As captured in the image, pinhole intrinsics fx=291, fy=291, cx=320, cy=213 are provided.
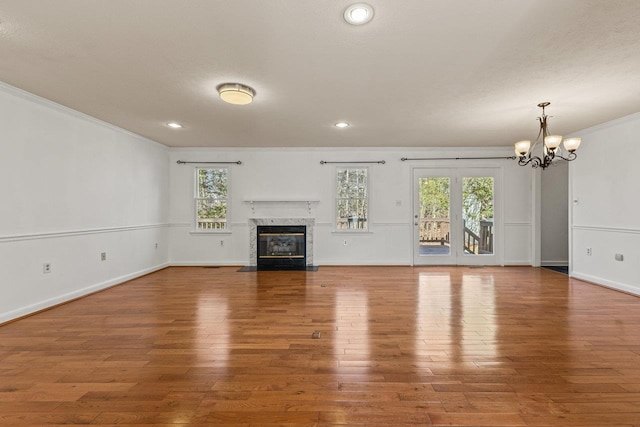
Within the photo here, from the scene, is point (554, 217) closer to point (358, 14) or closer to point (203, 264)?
point (358, 14)

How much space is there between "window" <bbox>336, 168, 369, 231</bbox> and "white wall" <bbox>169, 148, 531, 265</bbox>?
6.8 inches

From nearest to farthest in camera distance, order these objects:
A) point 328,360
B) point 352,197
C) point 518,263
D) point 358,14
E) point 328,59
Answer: point 358,14, point 328,360, point 328,59, point 518,263, point 352,197

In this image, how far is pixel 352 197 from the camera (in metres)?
6.34

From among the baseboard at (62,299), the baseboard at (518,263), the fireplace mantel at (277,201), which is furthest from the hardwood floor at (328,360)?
the fireplace mantel at (277,201)

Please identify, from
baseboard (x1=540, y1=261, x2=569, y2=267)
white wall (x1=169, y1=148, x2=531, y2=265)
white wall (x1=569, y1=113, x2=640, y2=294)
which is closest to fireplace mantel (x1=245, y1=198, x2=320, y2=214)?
white wall (x1=169, y1=148, x2=531, y2=265)

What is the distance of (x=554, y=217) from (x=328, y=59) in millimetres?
6549

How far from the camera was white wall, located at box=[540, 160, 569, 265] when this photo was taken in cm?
637

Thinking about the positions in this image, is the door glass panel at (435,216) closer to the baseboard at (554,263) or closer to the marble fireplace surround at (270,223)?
the baseboard at (554,263)

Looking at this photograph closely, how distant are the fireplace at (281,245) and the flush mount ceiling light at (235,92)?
344cm

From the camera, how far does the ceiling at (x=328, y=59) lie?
1956 mm

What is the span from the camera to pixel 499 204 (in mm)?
6191

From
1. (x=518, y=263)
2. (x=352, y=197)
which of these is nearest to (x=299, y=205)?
(x=352, y=197)

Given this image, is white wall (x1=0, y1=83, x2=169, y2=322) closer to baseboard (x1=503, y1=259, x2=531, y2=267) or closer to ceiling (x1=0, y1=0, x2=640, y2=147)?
ceiling (x1=0, y1=0, x2=640, y2=147)

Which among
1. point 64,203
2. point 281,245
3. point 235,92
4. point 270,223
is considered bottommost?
point 281,245
